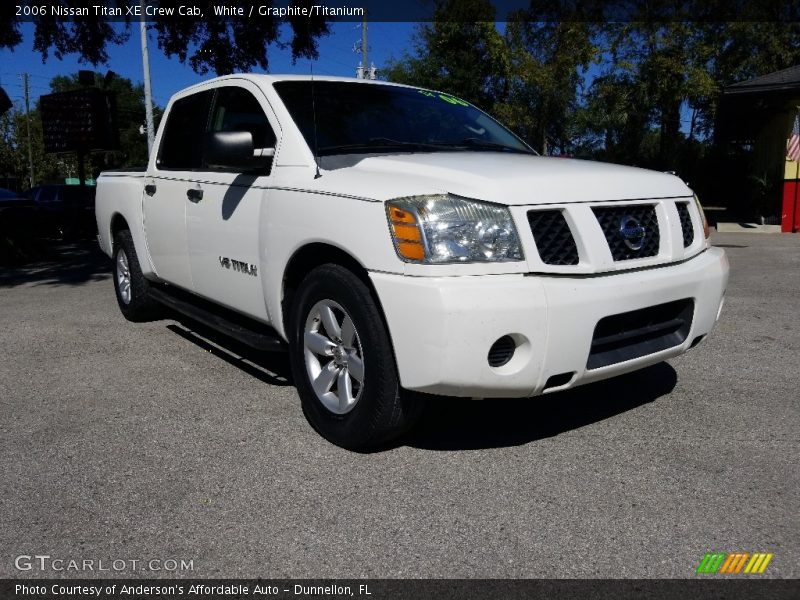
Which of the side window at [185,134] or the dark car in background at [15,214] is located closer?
the side window at [185,134]

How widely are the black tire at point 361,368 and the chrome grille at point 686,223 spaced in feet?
5.29

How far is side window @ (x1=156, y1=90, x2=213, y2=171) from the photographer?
4887 mm

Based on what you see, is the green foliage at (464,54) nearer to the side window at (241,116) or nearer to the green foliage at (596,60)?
the green foliage at (596,60)

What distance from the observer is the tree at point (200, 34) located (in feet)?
49.3

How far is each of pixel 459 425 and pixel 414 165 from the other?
1.36m

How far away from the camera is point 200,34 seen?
54.7 feet

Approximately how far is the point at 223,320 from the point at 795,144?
15.8m

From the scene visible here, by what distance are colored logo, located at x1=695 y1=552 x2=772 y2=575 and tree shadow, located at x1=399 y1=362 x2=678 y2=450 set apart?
3.78 ft

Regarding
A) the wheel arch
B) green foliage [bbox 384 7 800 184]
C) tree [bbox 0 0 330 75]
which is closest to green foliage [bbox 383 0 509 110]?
green foliage [bbox 384 7 800 184]

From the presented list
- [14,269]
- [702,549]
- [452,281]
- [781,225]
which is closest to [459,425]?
[452,281]

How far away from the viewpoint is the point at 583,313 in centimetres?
299

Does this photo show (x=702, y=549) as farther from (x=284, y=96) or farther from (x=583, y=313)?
(x=284, y=96)

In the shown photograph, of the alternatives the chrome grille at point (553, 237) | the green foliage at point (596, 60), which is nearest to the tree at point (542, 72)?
the green foliage at point (596, 60)

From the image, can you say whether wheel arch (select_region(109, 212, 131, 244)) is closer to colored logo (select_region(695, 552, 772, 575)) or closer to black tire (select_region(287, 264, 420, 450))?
black tire (select_region(287, 264, 420, 450))
